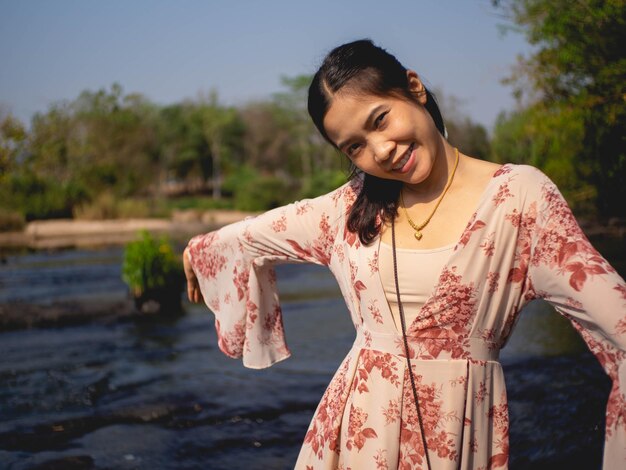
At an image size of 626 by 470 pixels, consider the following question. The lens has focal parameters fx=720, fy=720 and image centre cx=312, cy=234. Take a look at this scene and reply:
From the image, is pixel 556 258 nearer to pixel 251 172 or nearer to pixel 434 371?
pixel 434 371

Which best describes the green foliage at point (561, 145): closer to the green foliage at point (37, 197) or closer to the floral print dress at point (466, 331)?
the floral print dress at point (466, 331)

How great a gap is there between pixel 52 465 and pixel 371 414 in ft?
11.6

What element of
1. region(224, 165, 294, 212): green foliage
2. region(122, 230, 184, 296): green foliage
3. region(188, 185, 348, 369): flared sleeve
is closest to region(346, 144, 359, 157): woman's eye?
region(188, 185, 348, 369): flared sleeve

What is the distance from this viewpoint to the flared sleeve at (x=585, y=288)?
1.58 m

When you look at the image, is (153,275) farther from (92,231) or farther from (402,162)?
(92,231)

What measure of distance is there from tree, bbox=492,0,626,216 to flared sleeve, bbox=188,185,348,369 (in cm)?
278

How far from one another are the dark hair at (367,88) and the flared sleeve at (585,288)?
42 cm

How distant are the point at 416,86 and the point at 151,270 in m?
9.62

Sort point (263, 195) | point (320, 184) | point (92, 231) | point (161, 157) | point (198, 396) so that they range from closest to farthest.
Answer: point (198, 396)
point (92, 231)
point (263, 195)
point (320, 184)
point (161, 157)

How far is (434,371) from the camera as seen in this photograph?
186 centimetres

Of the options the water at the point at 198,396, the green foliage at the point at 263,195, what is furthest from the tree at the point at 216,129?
the water at the point at 198,396

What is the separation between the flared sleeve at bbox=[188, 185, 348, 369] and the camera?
94.5 inches

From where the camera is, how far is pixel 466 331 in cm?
184

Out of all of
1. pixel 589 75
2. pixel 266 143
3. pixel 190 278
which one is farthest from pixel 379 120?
pixel 266 143
